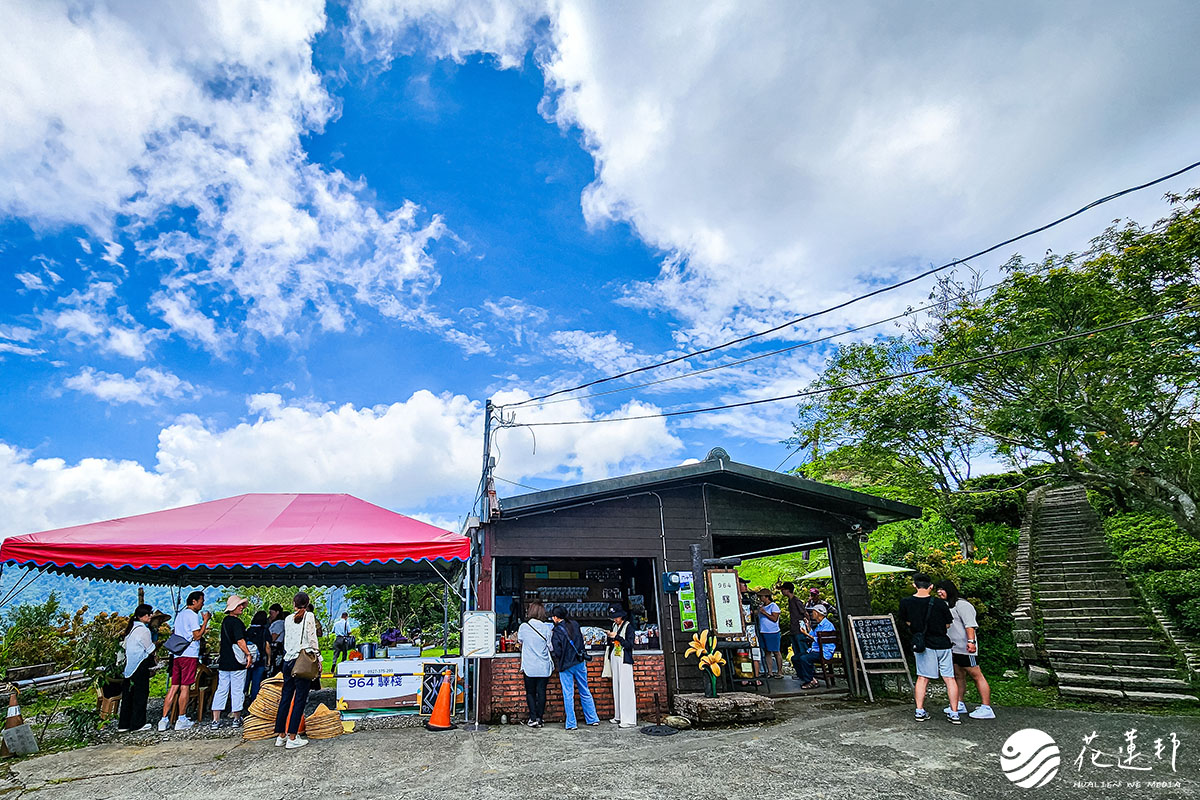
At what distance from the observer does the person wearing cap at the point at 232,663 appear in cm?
834

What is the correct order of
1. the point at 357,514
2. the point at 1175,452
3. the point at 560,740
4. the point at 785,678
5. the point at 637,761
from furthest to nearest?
the point at 785,678
the point at 1175,452
the point at 357,514
the point at 560,740
the point at 637,761

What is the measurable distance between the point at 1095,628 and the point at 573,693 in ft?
31.1

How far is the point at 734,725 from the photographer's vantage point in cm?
788

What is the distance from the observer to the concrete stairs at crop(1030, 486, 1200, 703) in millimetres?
8750

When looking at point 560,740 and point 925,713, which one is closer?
point 560,740

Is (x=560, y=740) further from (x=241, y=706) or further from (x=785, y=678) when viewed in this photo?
(x=785, y=678)

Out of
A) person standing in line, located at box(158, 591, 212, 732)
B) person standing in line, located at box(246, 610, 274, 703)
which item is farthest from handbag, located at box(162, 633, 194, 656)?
person standing in line, located at box(246, 610, 274, 703)

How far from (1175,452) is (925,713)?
7293 mm

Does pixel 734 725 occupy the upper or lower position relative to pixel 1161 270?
lower

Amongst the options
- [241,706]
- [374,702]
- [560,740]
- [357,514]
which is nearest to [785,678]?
[560,740]

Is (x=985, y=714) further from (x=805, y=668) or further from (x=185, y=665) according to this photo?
(x=185, y=665)

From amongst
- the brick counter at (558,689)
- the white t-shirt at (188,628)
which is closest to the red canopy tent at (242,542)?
the white t-shirt at (188,628)

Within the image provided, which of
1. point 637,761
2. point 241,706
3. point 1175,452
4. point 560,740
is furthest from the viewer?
point 1175,452

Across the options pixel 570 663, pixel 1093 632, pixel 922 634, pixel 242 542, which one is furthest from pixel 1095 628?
pixel 242 542
